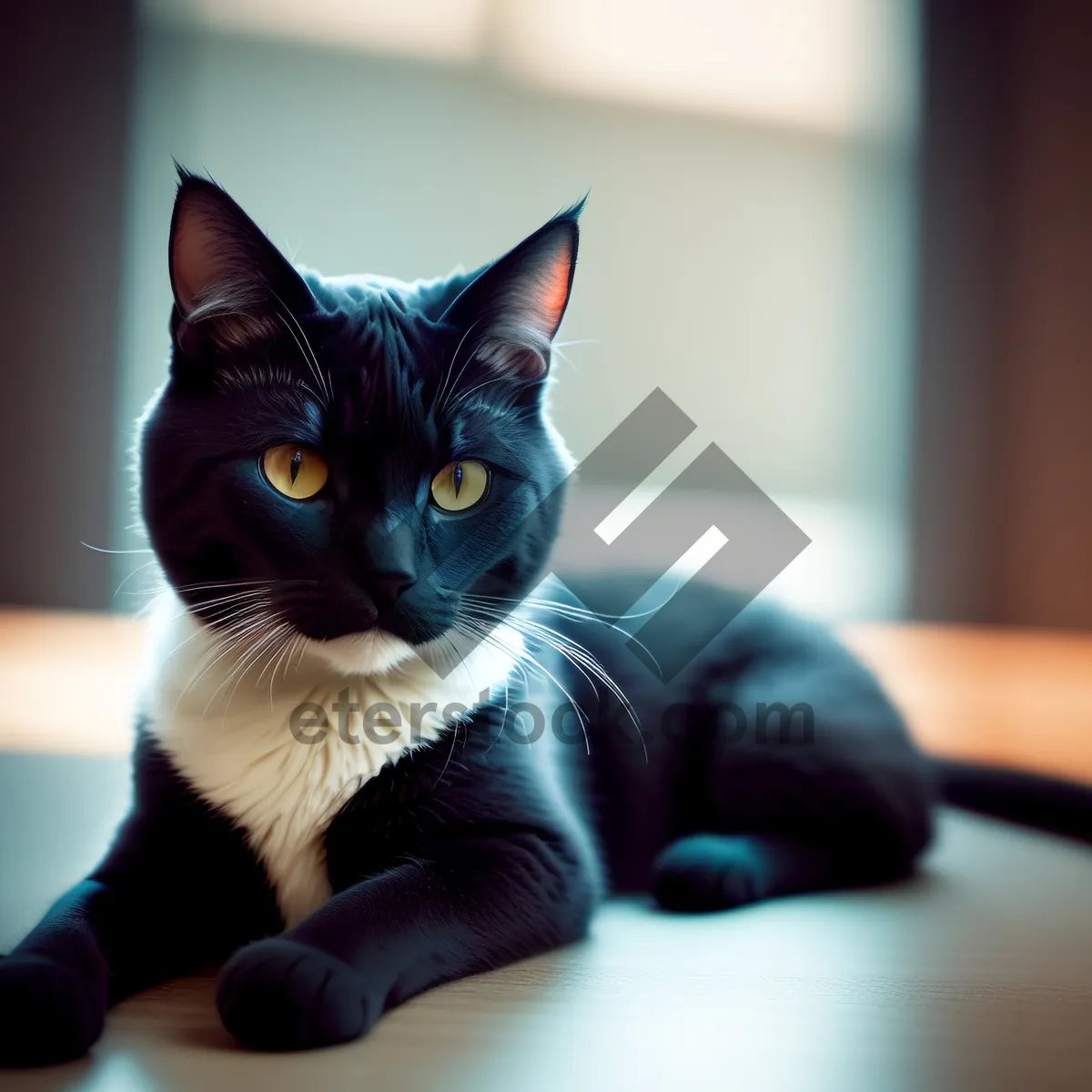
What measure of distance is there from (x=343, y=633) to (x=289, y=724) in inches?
5.0

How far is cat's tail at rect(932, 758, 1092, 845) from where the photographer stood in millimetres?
1368

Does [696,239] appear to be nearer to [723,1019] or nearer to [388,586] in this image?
[388,586]

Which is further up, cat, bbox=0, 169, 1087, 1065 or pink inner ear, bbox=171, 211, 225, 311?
pink inner ear, bbox=171, 211, 225, 311

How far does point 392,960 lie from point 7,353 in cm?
224

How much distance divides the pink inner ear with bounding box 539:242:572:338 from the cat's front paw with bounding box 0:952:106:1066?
2.18 feet

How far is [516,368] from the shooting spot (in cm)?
98

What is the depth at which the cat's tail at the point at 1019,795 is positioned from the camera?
1368mm

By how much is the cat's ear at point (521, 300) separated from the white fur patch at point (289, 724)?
0.28 metres

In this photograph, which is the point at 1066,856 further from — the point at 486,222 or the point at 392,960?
the point at 486,222

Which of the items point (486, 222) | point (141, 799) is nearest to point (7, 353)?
point (486, 222)

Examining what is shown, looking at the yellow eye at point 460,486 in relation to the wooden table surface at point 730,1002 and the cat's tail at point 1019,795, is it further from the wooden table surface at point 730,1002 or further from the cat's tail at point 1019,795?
the cat's tail at point 1019,795

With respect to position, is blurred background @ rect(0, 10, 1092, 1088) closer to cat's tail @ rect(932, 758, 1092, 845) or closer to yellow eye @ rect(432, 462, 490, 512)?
cat's tail @ rect(932, 758, 1092, 845)

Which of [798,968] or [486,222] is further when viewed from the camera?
[486,222]
